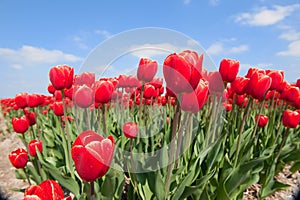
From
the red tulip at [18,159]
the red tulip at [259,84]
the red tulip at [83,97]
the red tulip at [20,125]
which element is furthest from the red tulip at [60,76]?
the red tulip at [259,84]

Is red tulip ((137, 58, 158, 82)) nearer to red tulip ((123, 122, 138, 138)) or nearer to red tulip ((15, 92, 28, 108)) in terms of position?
red tulip ((123, 122, 138, 138))

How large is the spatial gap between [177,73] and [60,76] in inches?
57.7

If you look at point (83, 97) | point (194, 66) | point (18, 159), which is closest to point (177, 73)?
point (194, 66)

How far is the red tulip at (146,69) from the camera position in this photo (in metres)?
2.51

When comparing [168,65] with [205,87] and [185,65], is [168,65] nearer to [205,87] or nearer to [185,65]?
[185,65]

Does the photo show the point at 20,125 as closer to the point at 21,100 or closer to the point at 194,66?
the point at 21,100

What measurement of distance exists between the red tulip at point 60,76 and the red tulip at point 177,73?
135 centimetres

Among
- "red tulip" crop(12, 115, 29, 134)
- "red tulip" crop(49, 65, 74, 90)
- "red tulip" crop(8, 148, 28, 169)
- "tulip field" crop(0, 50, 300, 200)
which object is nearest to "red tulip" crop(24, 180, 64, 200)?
"tulip field" crop(0, 50, 300, 200)

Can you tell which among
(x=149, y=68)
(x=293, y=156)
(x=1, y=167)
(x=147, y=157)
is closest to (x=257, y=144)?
(x=293, y=156)

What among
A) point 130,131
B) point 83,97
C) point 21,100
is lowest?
point 130,131

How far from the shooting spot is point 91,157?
1226 millimetres

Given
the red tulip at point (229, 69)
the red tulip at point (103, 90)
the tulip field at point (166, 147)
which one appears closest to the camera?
the tulip field at point (166, 147)

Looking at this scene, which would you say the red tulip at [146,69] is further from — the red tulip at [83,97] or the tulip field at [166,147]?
the red tulip at [83,97]

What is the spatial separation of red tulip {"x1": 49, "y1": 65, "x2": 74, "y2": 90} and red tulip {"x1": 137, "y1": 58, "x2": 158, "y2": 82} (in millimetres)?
719
